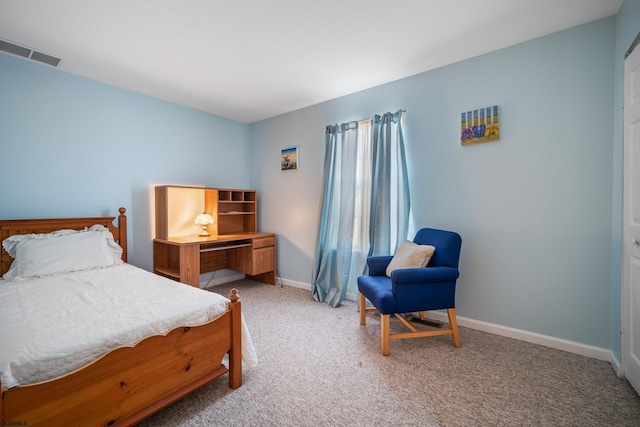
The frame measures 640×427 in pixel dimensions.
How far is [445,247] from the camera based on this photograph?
7.49ft

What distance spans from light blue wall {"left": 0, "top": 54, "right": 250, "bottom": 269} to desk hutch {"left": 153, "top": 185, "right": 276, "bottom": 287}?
196 millimetres

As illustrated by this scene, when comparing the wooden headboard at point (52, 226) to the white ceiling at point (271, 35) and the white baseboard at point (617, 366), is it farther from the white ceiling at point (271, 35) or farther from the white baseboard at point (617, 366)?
the white baseboard at point (617, 366)

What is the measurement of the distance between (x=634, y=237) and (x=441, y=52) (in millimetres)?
1926

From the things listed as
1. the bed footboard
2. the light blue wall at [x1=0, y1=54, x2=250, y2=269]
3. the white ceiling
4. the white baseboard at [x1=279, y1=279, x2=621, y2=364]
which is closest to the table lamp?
the light blue wall at [x1=0, y1=54, x2=250, y2=269]

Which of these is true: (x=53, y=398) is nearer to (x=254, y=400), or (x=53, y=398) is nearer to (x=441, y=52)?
(x=254, y=400)

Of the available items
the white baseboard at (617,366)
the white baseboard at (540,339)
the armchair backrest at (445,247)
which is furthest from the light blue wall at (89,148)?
the white baseboard at (617,366)

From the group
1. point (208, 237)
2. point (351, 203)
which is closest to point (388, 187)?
point (351, 203)

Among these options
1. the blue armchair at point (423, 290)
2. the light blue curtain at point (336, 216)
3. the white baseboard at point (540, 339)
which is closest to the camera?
the white baseboard at point (540, 339)

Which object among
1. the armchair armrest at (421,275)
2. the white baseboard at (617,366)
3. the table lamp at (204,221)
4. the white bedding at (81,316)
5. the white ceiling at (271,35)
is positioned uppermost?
the white ceiling at (271,35)

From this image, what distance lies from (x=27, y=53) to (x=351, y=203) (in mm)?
3281

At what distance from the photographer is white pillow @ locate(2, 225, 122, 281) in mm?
2205

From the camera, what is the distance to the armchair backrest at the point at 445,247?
2242mm

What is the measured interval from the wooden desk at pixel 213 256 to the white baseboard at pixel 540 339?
2.19 meters

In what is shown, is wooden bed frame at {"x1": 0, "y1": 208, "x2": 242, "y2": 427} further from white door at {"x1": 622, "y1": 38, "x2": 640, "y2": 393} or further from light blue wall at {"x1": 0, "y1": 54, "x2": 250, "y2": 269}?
white door at {"x1": 622, "y1": 38, "x2": 640, "y2": 393}
